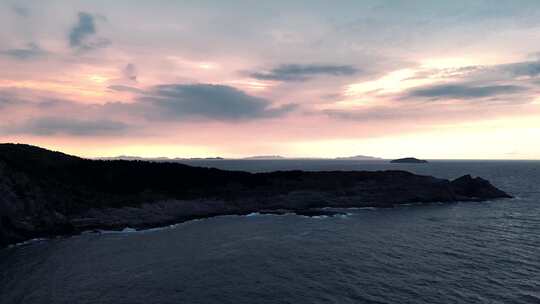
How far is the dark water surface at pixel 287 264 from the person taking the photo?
3291 cm

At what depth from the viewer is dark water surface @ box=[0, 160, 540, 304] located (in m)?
32.9

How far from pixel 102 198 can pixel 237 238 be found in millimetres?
35338

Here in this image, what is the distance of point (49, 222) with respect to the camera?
59656mm

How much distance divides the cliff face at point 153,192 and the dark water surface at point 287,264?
26.2 feet

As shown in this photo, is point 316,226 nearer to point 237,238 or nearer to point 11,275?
point 237,238

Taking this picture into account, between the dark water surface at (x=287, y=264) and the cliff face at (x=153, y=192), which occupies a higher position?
the cliff face at (x=153, y=192)

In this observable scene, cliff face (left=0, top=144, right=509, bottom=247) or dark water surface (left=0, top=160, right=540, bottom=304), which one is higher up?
cliff face (left=0, top=144, right=509, bottom=247)

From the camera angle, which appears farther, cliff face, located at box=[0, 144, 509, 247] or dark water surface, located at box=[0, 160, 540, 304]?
cliff face, located at box=[0, 144, 509, 247]

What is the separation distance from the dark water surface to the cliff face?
7.97 m

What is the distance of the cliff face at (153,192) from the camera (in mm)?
60656

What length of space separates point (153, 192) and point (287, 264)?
1996 inches

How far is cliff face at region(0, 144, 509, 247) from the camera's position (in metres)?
60.7

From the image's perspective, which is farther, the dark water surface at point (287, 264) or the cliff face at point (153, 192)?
the cliff face at point (153, 192)

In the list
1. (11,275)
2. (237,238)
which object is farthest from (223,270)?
(11,275)
